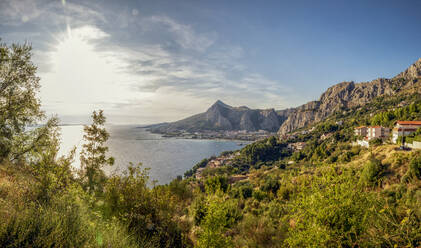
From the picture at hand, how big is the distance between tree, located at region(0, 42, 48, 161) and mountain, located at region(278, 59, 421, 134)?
429 ft

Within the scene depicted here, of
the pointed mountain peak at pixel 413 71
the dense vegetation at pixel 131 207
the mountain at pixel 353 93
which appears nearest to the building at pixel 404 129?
the dense vegetation at pixel 131 207

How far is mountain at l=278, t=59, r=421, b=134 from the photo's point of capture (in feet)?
322

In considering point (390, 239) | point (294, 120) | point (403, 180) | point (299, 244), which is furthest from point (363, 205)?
point (294, 120)

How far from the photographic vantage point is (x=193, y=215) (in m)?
9.12

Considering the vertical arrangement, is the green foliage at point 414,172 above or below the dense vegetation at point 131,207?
below

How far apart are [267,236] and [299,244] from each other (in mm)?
3457

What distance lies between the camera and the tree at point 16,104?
33.0ft

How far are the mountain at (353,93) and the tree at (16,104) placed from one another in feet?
429

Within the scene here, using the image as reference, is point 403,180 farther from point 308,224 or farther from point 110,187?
point 110,187

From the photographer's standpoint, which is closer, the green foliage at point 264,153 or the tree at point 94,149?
the tree at point 94,149

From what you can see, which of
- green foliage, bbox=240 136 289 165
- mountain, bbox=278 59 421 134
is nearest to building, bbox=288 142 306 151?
green foliage, bbox=240 136 289 165

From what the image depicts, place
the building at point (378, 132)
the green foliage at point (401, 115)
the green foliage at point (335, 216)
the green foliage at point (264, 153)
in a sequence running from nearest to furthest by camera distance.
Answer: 1. the green foliage at point (335, 216)
2. the building at point (378, 132)
3. the green foliage at point (401, 115)
4. the green foliage at point (264, 153)

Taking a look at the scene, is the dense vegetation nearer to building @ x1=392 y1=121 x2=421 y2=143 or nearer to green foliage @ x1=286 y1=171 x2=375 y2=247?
green foliage @ x1=286 y1=171 x2=375 y2=247

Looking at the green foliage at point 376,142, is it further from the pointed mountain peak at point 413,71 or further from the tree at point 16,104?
the pointed mountain peak at point 413,71
